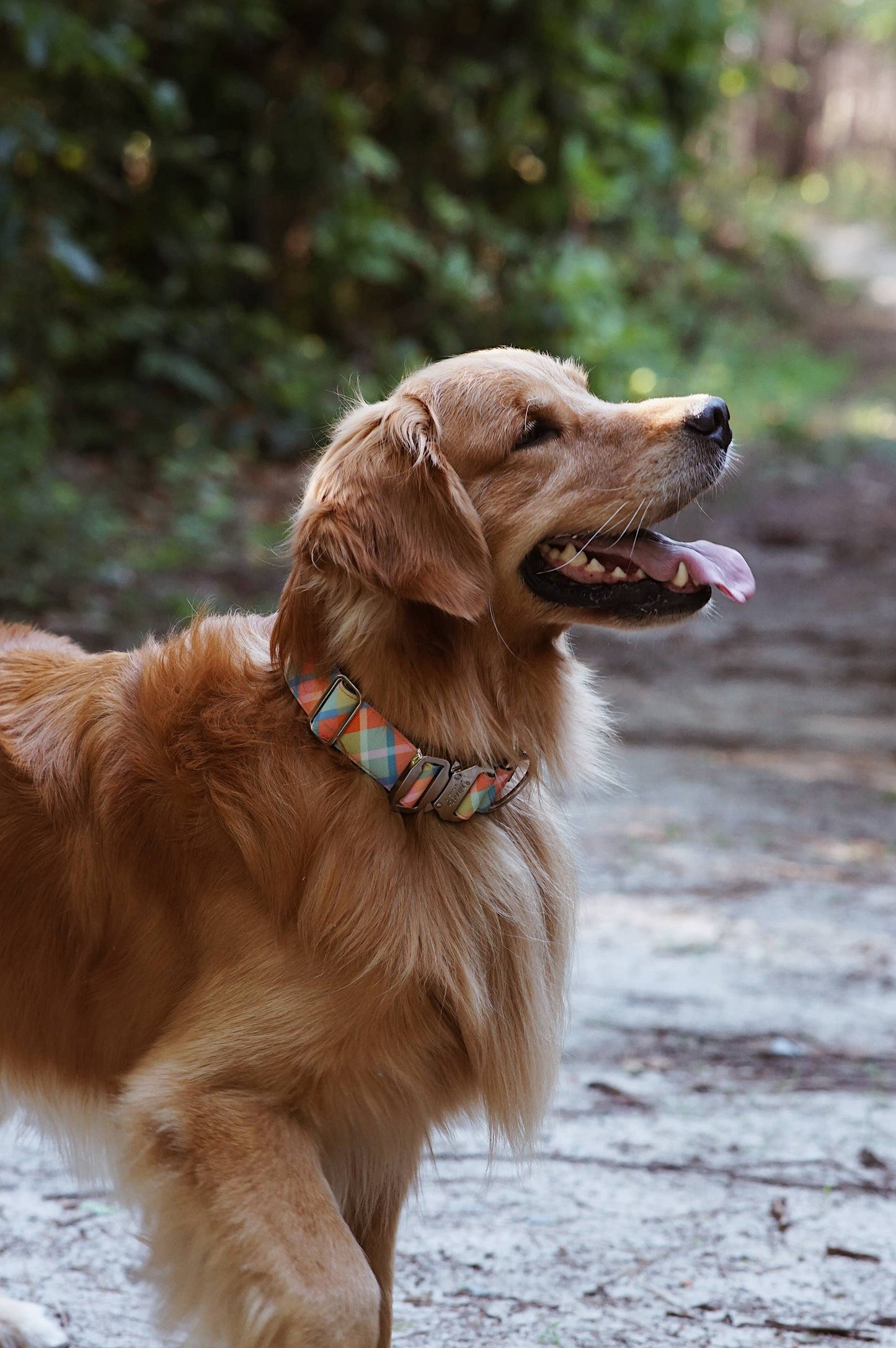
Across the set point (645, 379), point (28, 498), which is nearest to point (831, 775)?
point (28, 498)

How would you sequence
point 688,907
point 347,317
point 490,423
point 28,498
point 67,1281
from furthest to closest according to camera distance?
point 347,317 → point 28,498 → point 688,907 → point 67,1281 → point 490,423

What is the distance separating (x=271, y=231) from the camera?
1206cm

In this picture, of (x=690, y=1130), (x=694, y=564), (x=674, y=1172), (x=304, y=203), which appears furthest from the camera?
(x=304, y=203)

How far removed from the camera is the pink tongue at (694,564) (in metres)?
2.67

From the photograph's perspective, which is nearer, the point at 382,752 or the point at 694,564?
the point at 382,752

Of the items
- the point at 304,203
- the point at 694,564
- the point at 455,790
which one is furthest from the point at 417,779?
the point at 304,203

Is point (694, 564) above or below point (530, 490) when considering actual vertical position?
below

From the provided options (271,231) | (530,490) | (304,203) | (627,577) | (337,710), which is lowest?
(337,710)

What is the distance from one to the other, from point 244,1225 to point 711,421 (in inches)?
66.3

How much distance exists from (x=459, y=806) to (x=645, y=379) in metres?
12.8

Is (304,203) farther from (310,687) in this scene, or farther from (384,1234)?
(384,1234)

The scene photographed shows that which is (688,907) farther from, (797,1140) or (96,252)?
(96,252)

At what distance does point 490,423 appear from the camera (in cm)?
269

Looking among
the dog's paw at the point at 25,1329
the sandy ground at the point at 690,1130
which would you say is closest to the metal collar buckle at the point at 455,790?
the sandy ground at the point at 690,1130
